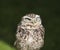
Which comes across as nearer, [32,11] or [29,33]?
[29,33]

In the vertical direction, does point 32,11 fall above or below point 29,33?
below

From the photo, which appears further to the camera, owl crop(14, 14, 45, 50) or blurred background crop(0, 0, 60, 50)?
blurred background crop(0, 0, 60, 50)

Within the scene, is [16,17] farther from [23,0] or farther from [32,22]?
[32,22]

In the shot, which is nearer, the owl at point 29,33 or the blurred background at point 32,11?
the owl at point 29,33

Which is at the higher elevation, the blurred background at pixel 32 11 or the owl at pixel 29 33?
the owl at pixel 29 33

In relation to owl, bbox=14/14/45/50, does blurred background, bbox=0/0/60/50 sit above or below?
below

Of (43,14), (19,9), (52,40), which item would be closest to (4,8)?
(19,9)
